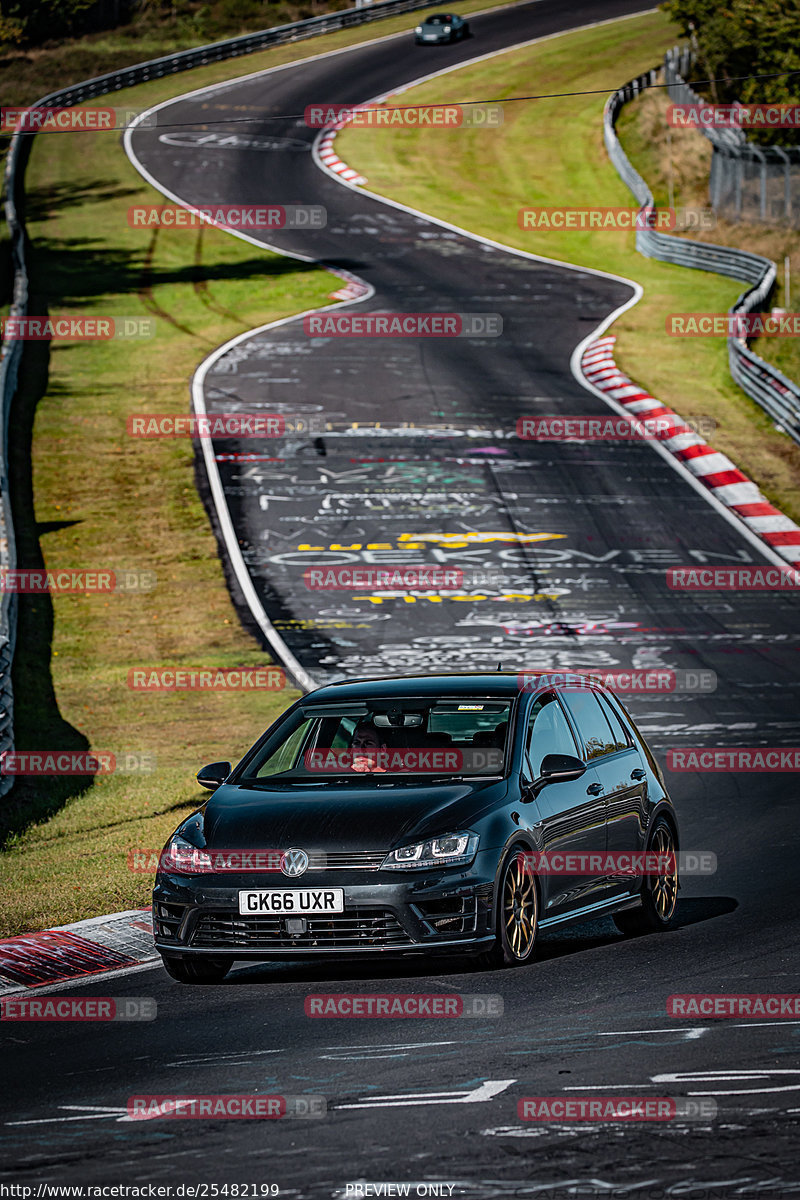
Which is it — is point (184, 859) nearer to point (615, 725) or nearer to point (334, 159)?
point (615, 725)

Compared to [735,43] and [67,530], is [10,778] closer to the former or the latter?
[67,530]

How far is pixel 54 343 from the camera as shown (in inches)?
1597

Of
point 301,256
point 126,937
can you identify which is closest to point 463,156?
point 301,256

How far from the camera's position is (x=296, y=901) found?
27.4 feet

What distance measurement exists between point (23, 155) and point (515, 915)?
55.2 metres
